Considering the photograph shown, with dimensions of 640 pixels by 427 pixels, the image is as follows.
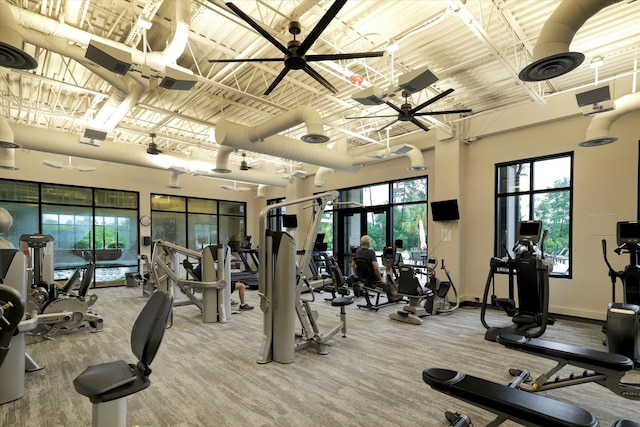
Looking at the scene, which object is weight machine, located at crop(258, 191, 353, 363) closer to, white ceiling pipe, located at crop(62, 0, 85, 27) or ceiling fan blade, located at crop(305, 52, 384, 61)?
ceiling fan blade, located at crop(305, 52, 384, 61)

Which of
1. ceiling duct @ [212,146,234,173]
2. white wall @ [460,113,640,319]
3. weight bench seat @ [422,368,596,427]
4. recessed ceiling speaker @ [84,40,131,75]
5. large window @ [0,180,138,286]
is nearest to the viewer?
weight bench seat @ [422,368,596,427]

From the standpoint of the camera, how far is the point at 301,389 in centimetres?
316

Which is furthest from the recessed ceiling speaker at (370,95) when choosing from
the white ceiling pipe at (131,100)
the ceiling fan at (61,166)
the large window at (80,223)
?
the large window at (80,223)

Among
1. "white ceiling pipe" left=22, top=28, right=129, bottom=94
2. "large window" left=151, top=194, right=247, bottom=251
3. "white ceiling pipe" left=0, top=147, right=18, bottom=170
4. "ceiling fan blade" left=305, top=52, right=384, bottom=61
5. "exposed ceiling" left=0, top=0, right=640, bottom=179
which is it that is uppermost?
"exposed ceiling" left=0, top=0, right=640, bottom=179

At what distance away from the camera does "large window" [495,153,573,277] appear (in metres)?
6.14

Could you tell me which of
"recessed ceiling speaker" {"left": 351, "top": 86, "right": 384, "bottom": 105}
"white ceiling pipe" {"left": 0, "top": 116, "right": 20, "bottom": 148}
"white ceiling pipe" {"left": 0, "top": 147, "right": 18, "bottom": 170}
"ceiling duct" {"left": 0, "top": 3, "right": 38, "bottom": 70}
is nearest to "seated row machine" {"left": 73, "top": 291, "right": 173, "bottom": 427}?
"ceiling duct" {"left": 0, "top": 3, "right": 38, "bottom": 70}

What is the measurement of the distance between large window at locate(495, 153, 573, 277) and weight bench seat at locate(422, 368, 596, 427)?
4.41 metres

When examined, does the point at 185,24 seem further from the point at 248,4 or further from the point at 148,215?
the point at 148,215

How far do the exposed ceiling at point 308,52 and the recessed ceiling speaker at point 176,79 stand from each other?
Result: 5 cm

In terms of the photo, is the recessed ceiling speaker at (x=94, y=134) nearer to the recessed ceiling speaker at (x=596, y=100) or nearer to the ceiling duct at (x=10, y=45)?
the ceiling duct at (x=10, y=45)

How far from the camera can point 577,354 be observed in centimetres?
263

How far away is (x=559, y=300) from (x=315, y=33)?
6.09m

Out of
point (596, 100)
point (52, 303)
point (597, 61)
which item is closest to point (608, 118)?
point (596, 100)

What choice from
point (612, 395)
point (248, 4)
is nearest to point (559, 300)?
point (612, 395)
